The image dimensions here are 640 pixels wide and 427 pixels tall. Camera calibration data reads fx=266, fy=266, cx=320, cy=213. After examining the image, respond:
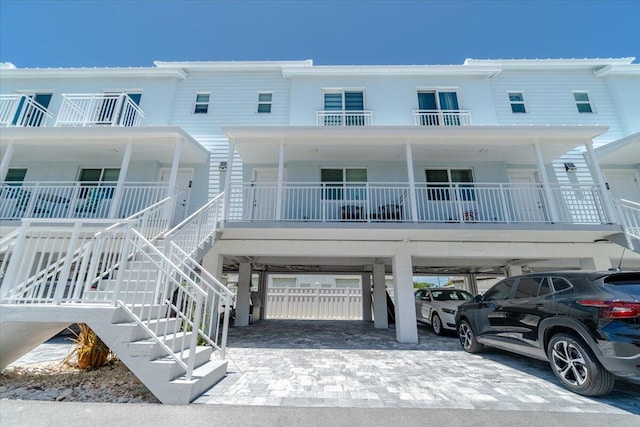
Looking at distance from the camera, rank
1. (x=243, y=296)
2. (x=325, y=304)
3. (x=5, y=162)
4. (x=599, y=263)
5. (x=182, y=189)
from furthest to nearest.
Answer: (x=325, y=304), (x=243, y=296), (x=182, y=189), (x=5, y=162), (x=599, y=263)

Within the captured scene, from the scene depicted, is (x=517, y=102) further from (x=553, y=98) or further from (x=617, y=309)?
(x=617, y=309)

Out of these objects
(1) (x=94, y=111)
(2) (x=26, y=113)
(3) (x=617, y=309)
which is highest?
(1) (x=94, y=111)

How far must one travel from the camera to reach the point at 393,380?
14.3 ft

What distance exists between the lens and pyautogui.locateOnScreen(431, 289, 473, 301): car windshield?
29.7 feet

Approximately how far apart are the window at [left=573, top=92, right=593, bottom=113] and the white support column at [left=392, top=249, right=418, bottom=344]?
1045 centimetres

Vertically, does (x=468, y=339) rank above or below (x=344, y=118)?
below

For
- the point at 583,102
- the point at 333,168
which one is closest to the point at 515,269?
the point at 333,168

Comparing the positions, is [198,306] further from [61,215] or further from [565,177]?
[565,177]

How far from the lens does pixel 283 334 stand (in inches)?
329

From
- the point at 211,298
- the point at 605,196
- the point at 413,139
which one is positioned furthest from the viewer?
the point at 413,139

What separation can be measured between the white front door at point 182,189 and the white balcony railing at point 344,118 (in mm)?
5506

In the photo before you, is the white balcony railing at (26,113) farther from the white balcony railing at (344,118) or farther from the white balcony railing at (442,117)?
the white balcony railing at (442,117)

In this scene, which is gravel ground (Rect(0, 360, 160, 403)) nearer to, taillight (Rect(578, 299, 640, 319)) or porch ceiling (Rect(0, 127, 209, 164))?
taillight (Rect(578, 299, 640, 319))

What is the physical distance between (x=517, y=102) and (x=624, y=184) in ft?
15.9
